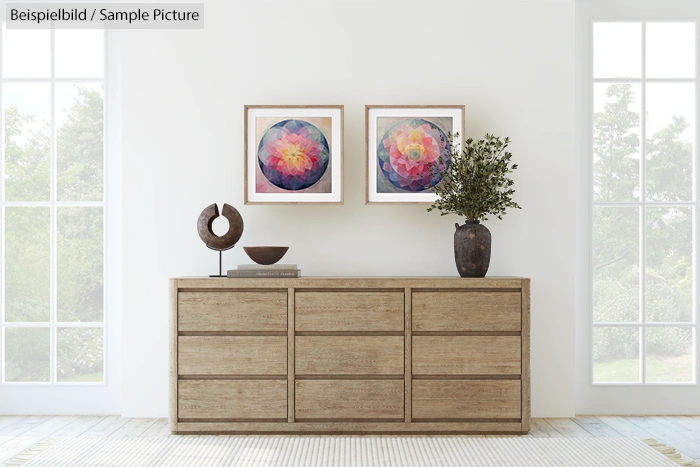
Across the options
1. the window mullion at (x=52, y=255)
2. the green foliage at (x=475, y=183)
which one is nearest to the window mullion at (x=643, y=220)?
the green foliage at (x=475, y=183)

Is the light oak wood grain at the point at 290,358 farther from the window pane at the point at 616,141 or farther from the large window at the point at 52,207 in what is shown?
the window pane at the point at 616,141

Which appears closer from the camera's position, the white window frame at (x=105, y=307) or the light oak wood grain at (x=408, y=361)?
the light oak wood grain at (x=408, y=361)

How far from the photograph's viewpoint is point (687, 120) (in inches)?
144

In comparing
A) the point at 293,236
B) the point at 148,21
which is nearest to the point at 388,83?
the point at 293,236

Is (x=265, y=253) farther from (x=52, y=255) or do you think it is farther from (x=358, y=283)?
(x=52, y=255)

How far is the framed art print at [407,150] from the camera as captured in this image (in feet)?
11.3

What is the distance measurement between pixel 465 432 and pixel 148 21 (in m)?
2.72

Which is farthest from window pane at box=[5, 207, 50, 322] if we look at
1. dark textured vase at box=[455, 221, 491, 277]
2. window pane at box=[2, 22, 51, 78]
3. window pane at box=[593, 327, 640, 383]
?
window pane at box=[593, 327, 640, 383]

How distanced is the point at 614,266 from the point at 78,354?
305 centimetres

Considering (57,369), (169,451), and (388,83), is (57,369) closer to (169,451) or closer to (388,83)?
(169,451)

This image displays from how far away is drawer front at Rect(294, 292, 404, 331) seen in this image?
3.13m

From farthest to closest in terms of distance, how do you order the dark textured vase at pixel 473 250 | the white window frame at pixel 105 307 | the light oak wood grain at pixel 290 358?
the white window frame at pixel 105 307
the dark textured vase at pixel 473 250
the light oak wood grain at pixel 290 358

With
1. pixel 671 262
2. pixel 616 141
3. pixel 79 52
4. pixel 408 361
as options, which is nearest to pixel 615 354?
pixel 671 262

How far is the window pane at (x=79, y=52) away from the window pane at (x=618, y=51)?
281cm
